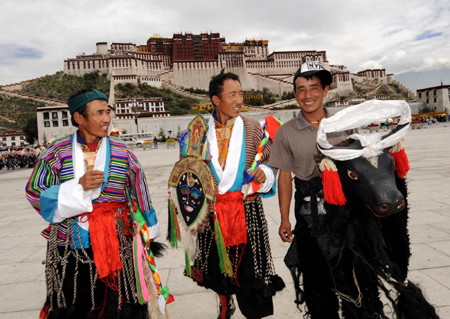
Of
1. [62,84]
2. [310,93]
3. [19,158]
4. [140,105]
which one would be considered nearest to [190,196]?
[310,93]

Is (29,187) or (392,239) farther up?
(29,187)

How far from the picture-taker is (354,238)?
1729mm

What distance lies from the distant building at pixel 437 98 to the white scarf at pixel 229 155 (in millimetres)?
69734

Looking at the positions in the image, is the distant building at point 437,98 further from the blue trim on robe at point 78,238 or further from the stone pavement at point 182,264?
the blue trim on robe at point 78,238

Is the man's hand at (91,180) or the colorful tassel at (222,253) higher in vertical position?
the man's hand at (91,180)

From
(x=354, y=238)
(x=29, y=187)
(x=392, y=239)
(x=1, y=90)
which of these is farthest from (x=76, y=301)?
(x=1, y=90)

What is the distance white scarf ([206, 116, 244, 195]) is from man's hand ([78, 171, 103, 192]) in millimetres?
801

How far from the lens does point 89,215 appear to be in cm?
212

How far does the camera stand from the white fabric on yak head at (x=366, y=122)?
5.56 ft

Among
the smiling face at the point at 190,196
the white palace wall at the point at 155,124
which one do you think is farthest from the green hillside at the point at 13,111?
the smiling face at the point at 190,196

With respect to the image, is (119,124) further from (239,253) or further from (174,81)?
(239,253)

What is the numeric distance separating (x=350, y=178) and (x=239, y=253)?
3.47 feet

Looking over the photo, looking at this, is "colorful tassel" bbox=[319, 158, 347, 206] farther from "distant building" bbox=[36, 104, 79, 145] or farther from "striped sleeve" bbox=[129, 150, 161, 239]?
"distant building" bbox=[36, 104, 79, 145]

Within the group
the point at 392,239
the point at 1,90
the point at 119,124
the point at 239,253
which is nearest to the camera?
the point at 392,239
